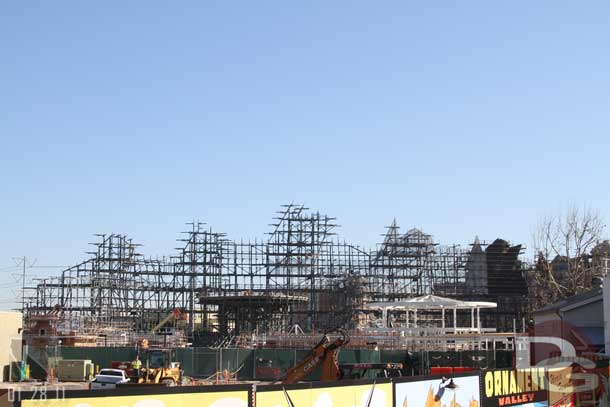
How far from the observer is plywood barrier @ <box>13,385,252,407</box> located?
966cm

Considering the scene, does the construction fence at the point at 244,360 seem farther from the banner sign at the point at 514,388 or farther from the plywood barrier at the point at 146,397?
the plywood barrier at the point at 146,397

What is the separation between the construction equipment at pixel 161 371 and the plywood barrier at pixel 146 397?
22170 mm

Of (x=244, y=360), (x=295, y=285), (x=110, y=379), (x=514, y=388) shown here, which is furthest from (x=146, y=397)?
(x=295, y=285)

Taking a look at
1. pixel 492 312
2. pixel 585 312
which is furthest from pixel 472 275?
pixel 585 312

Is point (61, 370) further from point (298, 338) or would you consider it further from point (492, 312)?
point (492, 312)

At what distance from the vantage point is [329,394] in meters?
12.9

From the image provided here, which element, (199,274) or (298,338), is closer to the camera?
(298,338)

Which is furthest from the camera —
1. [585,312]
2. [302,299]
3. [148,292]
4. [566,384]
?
[148,292]

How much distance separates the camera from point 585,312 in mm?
41938

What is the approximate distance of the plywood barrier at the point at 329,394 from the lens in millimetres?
11922

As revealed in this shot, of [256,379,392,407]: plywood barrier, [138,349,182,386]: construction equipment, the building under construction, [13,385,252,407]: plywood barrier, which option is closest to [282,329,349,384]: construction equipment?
[138,349,182,386]: construction equipment

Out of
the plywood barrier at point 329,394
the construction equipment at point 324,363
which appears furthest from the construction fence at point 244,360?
the plywood barrier at point 329,394

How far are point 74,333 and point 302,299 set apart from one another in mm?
29694

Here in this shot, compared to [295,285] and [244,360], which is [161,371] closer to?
[244,360]
